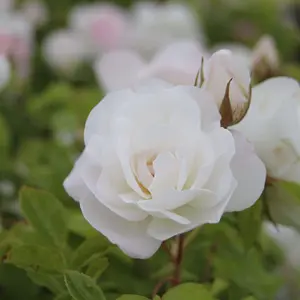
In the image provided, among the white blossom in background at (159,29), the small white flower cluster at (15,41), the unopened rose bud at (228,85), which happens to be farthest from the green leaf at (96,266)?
the white blossom in background at (159,29)

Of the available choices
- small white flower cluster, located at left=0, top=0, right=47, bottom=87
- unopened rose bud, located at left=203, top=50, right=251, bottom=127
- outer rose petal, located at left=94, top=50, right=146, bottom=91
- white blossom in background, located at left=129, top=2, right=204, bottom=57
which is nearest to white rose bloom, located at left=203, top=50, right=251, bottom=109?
unopened rose bud, located at left=203, top=50, right=251, bottom=127

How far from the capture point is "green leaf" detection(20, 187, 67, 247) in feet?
1.66

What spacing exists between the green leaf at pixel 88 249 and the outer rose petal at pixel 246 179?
0.10 meters

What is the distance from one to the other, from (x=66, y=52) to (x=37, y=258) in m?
0.61

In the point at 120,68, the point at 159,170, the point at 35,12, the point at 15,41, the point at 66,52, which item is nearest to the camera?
the point at 159,170

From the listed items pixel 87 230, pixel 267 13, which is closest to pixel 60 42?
pixel 267 13

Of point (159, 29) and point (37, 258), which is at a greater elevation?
point (37, 258)

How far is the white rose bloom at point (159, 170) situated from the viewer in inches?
16.2

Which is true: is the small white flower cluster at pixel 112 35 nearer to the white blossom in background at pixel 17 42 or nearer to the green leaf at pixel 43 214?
the white blossom in background at pixel 17 42

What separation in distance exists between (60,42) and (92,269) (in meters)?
0.62

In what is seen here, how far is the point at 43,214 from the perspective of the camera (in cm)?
51

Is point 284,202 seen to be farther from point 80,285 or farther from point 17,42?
point 17,42

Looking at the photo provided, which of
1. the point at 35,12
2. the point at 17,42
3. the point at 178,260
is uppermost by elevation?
the point at 178,260

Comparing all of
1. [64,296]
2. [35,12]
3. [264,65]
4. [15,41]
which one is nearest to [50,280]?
[64,296]
